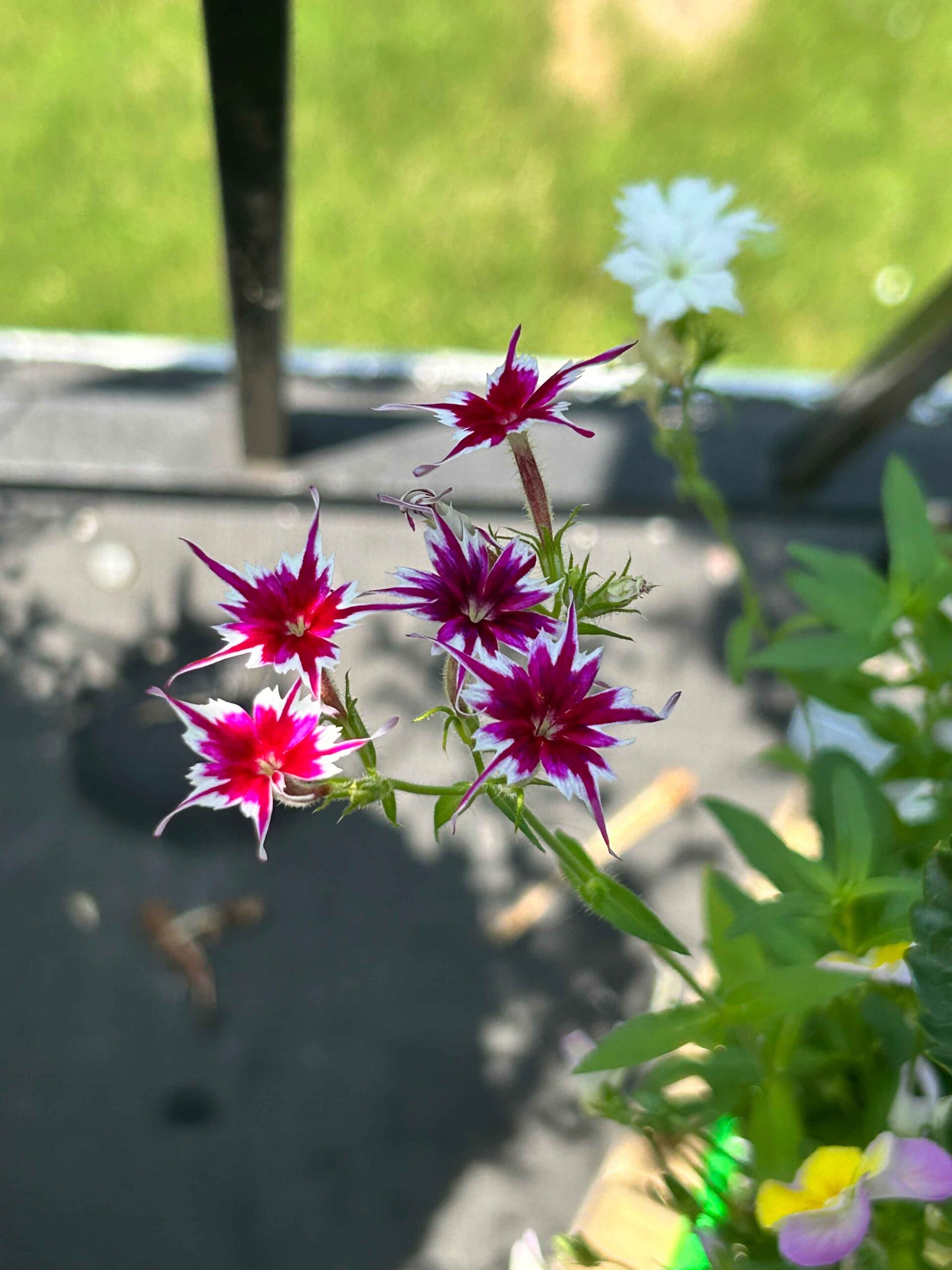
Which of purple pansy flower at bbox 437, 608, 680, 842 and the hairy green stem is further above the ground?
purple pansy flower at bbox 437, 608, 680, 842

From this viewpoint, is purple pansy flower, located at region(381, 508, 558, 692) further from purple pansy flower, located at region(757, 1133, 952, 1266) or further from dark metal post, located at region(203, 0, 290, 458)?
dark metal post, located at region(203, 0, 290, 458)

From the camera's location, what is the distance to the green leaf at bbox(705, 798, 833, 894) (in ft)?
3.11

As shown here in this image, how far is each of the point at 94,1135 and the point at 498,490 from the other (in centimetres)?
143

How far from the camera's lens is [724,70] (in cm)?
287

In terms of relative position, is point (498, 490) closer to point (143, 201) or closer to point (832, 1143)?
point (143, 201)

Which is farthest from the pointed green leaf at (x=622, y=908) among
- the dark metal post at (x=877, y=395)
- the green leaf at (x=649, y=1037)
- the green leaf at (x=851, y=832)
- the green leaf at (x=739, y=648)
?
the dark metal post at (x=877, y=395)

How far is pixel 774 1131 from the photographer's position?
90 centimetres

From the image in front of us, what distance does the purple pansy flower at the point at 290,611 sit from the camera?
65cm

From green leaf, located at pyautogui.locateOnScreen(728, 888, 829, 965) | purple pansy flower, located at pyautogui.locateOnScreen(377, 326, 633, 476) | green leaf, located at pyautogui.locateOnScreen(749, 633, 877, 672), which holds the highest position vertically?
purple pansy flower, located at pyautogui.locateOnScreen(377, 326, 633, 476)

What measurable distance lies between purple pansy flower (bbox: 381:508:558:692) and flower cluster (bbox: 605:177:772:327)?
1.24 feet

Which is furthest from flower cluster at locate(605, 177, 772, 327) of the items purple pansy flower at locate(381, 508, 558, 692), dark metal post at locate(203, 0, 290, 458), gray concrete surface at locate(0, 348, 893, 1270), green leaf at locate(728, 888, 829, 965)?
gray concrete surface at locate(0, 348, 893, 1270)

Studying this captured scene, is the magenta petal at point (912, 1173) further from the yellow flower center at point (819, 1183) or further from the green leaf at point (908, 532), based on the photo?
the green leaf at point (908, 532)

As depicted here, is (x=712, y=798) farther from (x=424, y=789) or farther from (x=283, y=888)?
(x=283, y=888)

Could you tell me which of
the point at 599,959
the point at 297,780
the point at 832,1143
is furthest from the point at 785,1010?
the point at 599,959
